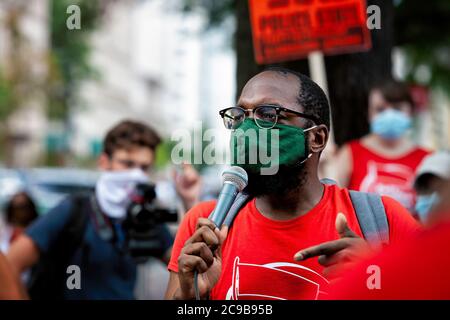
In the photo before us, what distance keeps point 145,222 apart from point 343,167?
1.29 m

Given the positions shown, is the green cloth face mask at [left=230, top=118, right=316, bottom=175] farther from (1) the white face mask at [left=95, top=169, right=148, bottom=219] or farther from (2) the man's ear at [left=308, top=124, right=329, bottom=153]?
(1) the white face mask at [left=95, top=169, right=148, bottom=219]

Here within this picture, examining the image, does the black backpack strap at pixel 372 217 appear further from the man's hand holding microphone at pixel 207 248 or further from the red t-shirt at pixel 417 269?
the red t-shirt at pixel 417 269

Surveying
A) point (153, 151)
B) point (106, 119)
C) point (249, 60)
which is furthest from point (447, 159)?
point (106, 119)

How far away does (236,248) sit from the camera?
9.25ft

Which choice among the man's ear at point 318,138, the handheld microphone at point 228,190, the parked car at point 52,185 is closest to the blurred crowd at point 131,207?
the man's ear at point 318,138

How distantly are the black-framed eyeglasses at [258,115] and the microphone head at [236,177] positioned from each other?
0.61 feet

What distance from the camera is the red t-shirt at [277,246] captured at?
2713 millimetres

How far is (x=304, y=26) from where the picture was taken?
3.88 m

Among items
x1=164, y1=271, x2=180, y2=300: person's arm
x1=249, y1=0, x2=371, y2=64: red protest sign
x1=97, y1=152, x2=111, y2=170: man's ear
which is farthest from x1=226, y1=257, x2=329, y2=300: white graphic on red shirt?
x1=97, y1=152, x2=111, y2=170: man's ear

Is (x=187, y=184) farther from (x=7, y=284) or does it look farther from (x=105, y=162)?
(x=7, y=284)

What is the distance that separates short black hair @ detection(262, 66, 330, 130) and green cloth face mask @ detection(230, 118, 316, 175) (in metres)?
0.09

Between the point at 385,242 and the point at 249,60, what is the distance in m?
2.83

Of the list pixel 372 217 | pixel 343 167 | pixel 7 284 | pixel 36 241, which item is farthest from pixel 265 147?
pixel 343 167
